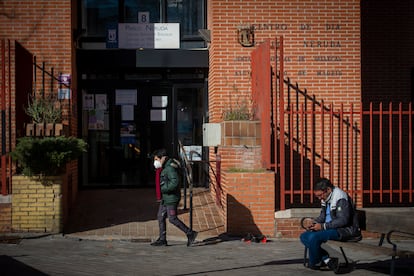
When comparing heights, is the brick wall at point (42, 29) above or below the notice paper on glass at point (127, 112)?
above

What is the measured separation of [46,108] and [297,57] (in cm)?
496

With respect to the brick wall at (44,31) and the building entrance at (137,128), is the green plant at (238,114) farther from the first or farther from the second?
the brick wall at (44,31)

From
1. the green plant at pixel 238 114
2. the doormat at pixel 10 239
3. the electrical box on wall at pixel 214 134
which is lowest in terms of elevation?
A: the doormat at pixel 10 239

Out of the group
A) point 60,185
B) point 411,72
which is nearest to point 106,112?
point 60,185

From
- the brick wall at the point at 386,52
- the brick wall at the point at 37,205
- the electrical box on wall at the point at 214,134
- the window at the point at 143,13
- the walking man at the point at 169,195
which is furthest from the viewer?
the brick wall at the point at 386,52

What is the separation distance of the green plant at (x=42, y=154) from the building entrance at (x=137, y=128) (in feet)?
12.3

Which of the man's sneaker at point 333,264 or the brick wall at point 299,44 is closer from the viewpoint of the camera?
the man's sneaker at point 333,264

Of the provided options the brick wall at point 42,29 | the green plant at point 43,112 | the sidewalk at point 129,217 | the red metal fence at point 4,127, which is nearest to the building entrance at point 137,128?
the sidewalk at point 129,217

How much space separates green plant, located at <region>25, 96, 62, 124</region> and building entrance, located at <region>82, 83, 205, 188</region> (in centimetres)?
267

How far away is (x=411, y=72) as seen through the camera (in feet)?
50.7

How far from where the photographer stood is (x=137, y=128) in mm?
14734

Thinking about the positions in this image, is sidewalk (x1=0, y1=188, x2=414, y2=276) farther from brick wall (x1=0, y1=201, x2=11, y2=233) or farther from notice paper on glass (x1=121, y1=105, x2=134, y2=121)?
notice paper on glass (x1=121, y1=105, x2=134, y2=121)

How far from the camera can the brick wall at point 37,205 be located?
1080 centimetres

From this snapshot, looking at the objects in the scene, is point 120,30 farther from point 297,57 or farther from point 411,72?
point 411,72
